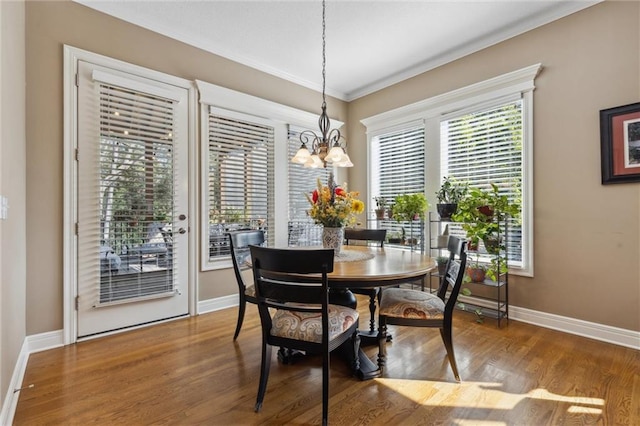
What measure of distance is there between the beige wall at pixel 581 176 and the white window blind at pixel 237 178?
2754 millimetres

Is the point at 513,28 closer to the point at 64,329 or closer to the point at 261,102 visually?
the point at 261,102

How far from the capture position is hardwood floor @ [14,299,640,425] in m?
1.63

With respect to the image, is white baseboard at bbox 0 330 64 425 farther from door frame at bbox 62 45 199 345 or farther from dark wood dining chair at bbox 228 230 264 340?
dark wood dining chair at bbox 228 230 264 340

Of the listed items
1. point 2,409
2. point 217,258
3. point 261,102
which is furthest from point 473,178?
point 2,409

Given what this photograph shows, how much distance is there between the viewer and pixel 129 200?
2844mm

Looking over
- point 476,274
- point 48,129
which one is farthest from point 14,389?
point 476,274

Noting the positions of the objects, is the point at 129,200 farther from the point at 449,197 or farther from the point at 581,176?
the point at 581,176

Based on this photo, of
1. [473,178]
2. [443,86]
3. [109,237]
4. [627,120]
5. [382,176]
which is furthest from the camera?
[382,176]

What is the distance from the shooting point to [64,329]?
8.28ft

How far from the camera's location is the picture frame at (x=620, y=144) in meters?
2.41

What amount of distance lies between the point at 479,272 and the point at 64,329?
12.3 feet

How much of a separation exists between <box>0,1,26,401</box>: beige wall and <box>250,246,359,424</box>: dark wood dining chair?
125cm

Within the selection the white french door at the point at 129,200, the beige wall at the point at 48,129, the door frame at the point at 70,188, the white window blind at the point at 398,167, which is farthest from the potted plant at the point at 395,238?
the beige wall at the point at 48,129

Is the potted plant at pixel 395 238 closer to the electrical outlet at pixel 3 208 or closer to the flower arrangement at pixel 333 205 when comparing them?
the flower arrangement at pixel 333 205
